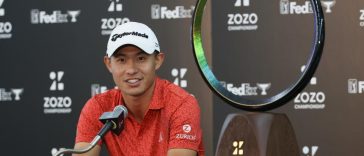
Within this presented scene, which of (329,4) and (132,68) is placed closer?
(132,68)

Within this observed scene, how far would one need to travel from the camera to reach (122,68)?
278 cm

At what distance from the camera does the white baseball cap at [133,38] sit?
8.96 ft

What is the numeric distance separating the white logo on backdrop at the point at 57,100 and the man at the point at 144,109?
1.94 meters

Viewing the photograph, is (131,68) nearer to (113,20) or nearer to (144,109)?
(144,109)

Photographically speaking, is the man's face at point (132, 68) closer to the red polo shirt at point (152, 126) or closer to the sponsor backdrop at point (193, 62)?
the red polo shirt at point (152, 126)

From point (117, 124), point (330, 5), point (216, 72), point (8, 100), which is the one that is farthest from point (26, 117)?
point (117, 124)

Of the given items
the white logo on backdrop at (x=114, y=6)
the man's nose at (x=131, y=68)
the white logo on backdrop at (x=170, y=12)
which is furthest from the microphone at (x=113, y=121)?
the white logo on backdrop at (x=114, y=6)

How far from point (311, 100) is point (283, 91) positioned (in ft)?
7.66

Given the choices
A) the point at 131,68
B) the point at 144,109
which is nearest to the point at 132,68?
the point at 131,68

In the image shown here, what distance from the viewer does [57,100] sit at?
4930mm

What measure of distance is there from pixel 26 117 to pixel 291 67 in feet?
5.69

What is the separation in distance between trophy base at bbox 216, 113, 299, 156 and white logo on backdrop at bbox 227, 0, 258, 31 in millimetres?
2400

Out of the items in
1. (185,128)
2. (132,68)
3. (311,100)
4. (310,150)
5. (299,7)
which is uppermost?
(299,7)

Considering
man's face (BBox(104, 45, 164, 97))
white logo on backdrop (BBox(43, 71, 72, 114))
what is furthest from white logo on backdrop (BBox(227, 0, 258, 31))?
man's face (BBox(104, 45, 164, 97))
